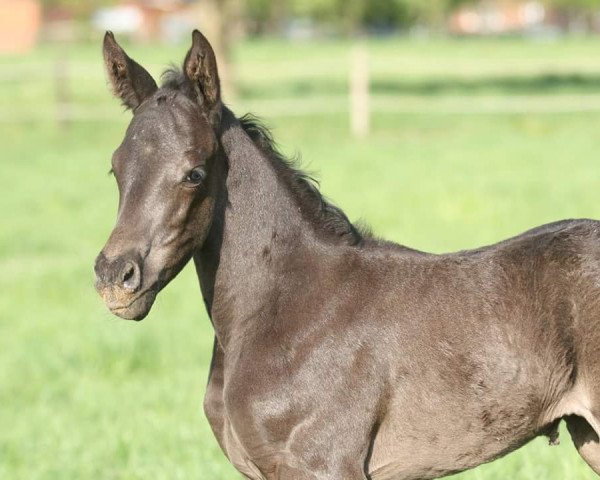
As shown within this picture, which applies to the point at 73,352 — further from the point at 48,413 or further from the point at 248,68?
the point at 248,68

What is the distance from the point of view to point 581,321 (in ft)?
12.6

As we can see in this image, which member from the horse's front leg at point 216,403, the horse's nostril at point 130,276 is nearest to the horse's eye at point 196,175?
the horse's nostril at point 130,276

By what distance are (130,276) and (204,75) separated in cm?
78

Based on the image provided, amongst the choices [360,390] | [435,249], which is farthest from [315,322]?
[435,249]

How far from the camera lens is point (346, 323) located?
157 inches

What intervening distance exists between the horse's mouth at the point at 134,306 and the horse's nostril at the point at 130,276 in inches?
1.8

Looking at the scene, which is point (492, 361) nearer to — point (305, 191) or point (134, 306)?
point (305, 191)

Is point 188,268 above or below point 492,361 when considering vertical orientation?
below

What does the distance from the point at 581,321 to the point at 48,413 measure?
515 cm

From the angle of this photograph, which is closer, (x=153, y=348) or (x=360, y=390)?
(x=360, y=390)

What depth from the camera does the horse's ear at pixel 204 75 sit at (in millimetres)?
3924

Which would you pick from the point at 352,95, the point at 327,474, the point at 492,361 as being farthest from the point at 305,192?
the point at 352,95

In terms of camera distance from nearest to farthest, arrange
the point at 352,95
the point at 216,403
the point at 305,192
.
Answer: the point at 216,403
the point at 305,192
the point at 352,95

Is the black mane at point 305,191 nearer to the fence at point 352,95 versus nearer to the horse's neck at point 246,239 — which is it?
the horse's neck at point 246,239
